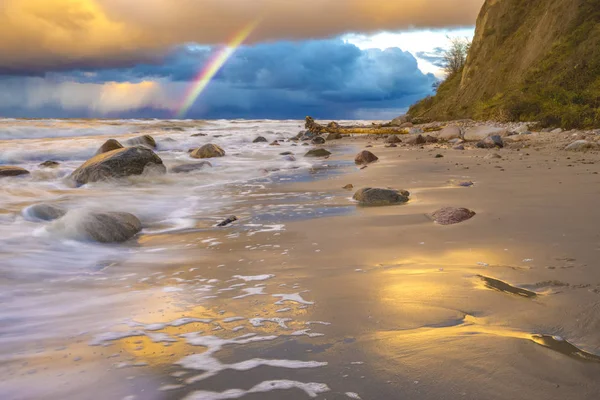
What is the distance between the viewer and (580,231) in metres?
3.20

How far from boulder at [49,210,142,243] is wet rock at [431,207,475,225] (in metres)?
2.73

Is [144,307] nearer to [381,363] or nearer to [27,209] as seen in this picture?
[381,363]

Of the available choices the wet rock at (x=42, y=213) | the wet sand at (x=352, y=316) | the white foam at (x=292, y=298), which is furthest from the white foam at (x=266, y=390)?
the wet rock at (x=42, y=213)

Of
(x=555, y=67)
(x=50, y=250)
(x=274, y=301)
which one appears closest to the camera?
(x=274, y=301)

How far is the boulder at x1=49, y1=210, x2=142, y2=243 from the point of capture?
409 centimetres

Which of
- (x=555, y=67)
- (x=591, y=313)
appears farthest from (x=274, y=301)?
(x=555, y=67)

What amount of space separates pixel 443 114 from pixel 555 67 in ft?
31.7

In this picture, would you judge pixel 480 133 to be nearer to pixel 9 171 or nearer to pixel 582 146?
pixel 582 146

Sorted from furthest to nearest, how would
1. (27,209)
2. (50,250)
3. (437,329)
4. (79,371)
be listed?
(27,209), (50,250), (437,329), (79,371)

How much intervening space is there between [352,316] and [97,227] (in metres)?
2.89

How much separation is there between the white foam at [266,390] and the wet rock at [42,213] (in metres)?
4.30

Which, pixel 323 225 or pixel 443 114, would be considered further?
pixel 443 114

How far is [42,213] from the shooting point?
16.8ft

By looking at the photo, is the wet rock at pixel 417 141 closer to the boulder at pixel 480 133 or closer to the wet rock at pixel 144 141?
the boulder at pixel 480 133
